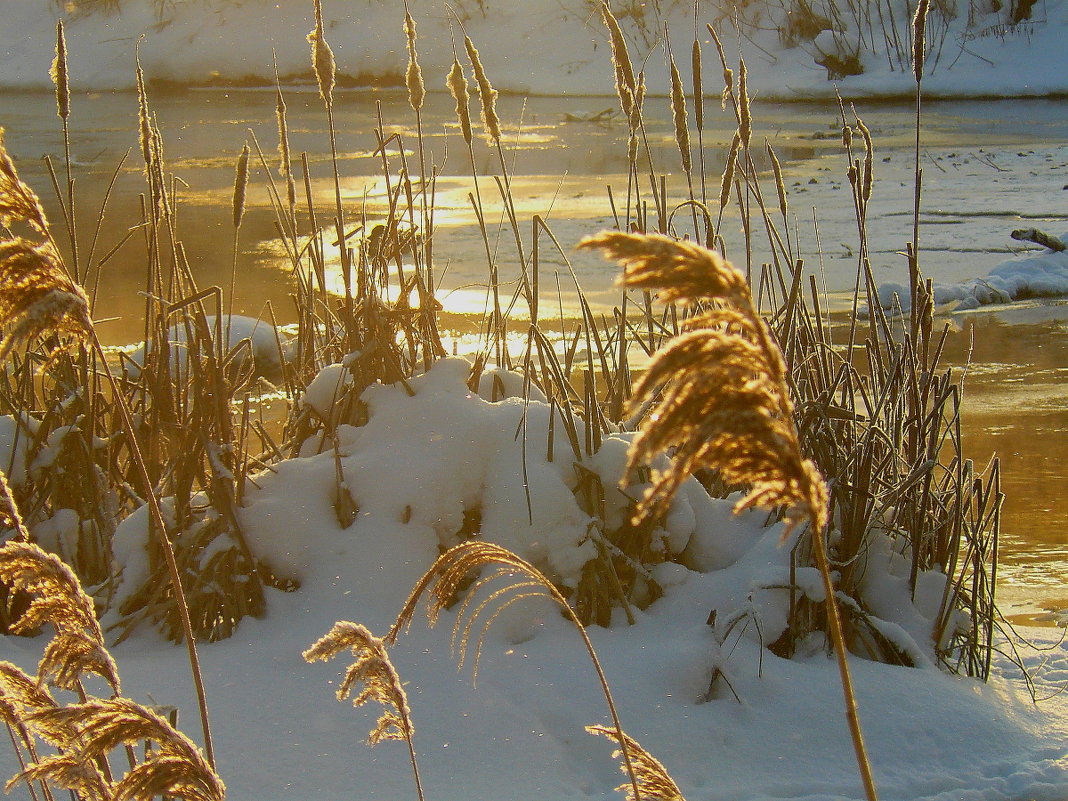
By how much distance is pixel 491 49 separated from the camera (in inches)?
979

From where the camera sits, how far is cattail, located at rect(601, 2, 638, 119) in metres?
2.36

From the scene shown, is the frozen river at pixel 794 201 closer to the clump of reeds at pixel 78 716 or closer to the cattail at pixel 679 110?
the cattail at pixel 679 110

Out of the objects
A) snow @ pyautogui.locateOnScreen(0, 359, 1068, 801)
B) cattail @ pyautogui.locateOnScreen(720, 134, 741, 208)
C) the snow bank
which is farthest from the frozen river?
cattail @ pyautogui.locateOnScreen(720, 134, 741, 208)

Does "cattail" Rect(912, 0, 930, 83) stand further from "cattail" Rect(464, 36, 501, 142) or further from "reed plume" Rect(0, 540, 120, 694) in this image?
"reed plume" Rect(0, 540, 120, 694)

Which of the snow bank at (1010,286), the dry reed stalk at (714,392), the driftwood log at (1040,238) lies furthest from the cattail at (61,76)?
the driftwood log at (1040,238)

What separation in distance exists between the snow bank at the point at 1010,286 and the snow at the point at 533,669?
3.74 m

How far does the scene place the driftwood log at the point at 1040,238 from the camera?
6727 millimetres

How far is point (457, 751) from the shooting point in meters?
1.86

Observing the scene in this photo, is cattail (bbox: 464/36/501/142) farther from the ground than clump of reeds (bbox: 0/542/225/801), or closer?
farther from the ground

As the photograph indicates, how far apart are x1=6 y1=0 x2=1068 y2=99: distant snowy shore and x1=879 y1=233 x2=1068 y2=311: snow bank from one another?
12.1 metres

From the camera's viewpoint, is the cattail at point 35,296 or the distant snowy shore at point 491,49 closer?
the cattail at point 35,296

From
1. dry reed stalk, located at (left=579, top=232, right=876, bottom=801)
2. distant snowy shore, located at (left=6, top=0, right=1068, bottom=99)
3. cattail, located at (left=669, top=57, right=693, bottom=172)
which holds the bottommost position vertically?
dry reed stalk, located at (left=579, top=232, right=876, bottom=801)

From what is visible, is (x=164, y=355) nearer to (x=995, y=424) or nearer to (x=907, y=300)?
(x=995, y=424)

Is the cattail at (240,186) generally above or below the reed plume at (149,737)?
above
